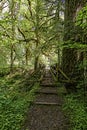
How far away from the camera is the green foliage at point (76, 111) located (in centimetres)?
502

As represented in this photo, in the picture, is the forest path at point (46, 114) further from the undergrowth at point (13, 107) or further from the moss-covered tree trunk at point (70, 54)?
the moss-covered tree trunk at point (70, 54)

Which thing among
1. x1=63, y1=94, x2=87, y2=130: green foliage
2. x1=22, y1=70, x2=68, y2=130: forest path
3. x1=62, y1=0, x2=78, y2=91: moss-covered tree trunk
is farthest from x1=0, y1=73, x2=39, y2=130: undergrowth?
x1=62, y1=0, x2=78, y2=91: moss-covered tree trunk

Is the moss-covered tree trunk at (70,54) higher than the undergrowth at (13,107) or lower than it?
higher

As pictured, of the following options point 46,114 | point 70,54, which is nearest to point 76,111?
point 46,114

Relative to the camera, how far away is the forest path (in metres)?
4.98

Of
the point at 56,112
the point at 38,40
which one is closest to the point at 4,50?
the point at 38,40

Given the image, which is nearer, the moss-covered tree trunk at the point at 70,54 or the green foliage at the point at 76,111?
the green foliage at the point at 76,111

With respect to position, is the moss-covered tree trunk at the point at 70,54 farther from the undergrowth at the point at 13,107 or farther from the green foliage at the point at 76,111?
the undergrowth at the point at 13,107

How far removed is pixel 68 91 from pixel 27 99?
2286mm

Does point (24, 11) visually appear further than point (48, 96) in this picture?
Yes

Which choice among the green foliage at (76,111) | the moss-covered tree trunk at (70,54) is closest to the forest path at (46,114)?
the green foliage at (76,111)

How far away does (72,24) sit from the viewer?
307 inches

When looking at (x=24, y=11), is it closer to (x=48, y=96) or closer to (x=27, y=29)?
(x=27, y=29)

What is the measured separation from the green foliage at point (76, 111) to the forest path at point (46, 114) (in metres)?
0.24
